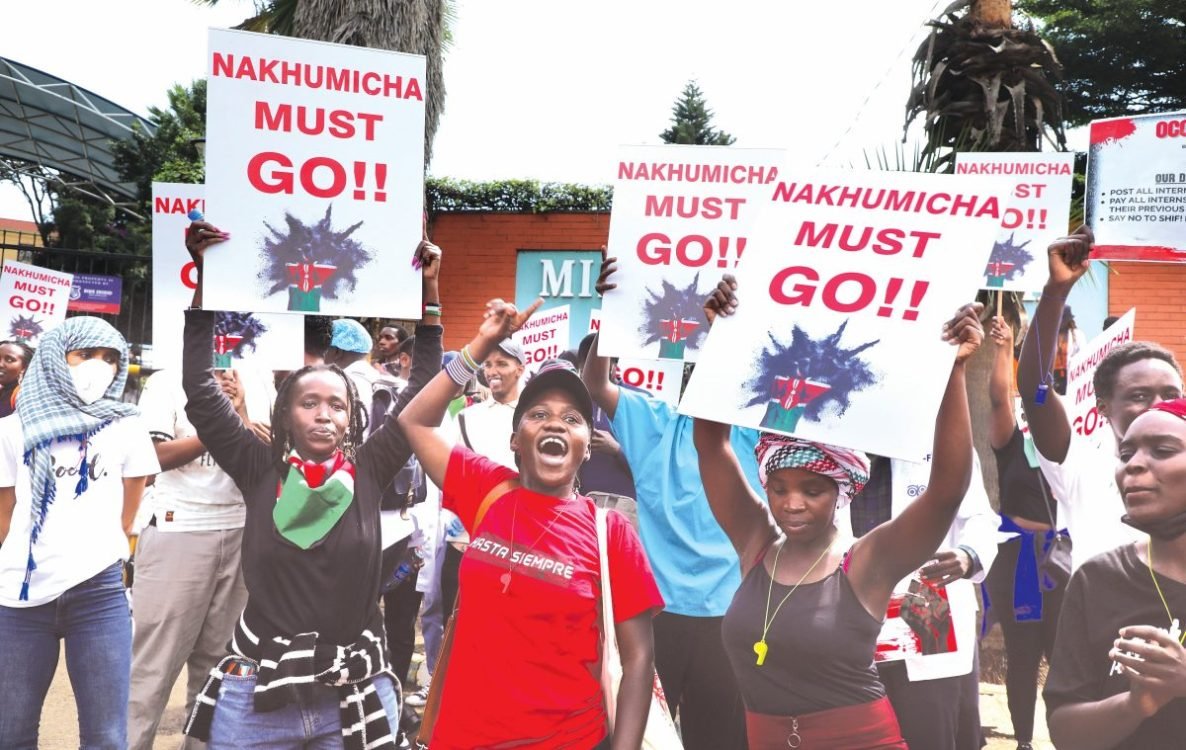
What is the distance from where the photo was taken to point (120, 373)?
14.7ft

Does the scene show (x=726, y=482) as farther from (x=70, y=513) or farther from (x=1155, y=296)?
(x=1155, y=296)

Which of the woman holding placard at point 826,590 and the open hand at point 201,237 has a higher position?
the open hand at point 201,237

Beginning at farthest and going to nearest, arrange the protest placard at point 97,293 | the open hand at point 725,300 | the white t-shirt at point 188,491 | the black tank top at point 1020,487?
the protest placard at point 97,293
the black tank top at point 1020,487
the white t-shirt at point 188,491
the open hand at point 725,300

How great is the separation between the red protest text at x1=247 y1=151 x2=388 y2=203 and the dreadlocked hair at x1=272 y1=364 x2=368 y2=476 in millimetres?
627

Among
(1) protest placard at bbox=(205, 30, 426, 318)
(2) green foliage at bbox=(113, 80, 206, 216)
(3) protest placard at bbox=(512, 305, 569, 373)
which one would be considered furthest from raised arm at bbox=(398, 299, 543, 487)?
(2) green foliage at bbox=(113, 80, 206, 216)

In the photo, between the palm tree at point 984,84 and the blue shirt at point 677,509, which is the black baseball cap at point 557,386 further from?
the palm tree at point 984,84

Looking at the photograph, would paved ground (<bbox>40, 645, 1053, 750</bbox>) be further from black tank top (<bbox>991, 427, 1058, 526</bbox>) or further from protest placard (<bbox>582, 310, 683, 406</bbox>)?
protest placard (<bbox>582, 310, 683, 406</bbox>)

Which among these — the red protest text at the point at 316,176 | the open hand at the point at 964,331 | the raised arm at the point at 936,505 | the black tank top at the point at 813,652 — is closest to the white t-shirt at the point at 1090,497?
the raised arm at the point at 936,505

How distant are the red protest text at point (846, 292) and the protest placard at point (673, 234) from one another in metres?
0.93

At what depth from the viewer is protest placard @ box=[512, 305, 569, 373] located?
23.9ft

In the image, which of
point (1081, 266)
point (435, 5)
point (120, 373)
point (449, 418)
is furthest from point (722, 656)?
point (435, 5)

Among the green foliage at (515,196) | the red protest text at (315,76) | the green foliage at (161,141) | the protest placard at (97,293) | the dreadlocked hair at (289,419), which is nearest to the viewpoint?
the dreadlocked hair at (289,419)

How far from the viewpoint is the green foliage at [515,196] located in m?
15.1

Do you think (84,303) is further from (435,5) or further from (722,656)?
(722,656)
